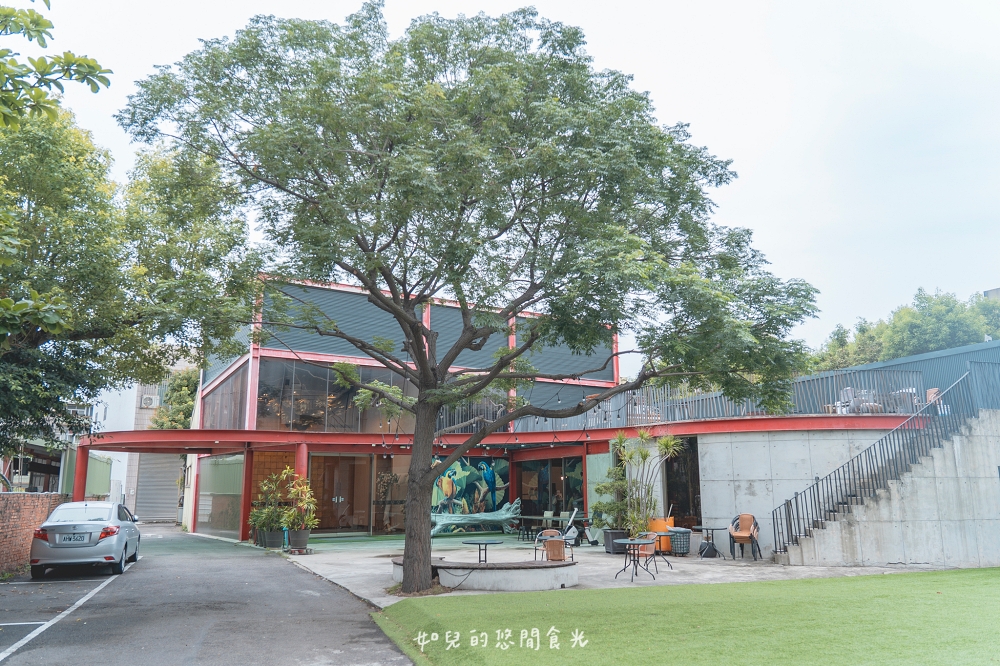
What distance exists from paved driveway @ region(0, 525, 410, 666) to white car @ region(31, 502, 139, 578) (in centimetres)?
35

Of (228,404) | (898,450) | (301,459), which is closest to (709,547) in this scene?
(898,450)

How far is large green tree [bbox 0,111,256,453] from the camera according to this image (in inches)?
438

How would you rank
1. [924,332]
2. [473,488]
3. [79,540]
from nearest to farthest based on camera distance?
1. [79,540]
2. [473,488]
3. [924,332]

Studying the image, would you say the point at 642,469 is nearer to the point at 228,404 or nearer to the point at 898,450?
the point at 898,450

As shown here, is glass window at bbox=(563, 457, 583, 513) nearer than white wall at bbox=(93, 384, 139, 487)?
Yes

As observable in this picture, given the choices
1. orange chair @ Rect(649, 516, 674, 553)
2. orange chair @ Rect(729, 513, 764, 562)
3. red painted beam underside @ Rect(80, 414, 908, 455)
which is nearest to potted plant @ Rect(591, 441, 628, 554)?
orange chair @ Rect(649, 516, 674, 553)

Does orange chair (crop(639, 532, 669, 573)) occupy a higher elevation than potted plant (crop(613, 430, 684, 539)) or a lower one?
lower

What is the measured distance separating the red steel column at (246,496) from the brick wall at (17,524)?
7.28 m

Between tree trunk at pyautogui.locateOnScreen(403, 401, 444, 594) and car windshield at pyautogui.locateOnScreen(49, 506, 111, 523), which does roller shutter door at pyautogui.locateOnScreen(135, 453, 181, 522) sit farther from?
tree trunk at pyautogui.locateOnScreen(403, 401, 444, 594)

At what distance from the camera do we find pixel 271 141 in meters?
9.80

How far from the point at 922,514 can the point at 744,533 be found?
3568mm

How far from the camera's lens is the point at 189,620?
9461 millimetres

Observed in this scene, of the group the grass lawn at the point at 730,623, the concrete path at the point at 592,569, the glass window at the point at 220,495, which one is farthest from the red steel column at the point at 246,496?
the grass lawn at the point at 730,623

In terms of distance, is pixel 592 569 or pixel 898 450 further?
pixel 898 450
